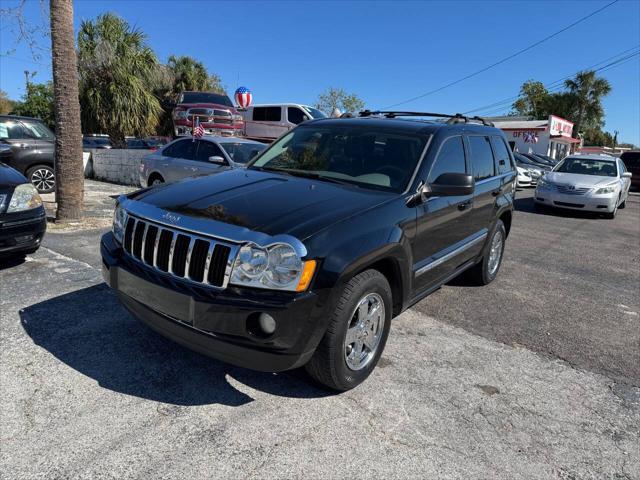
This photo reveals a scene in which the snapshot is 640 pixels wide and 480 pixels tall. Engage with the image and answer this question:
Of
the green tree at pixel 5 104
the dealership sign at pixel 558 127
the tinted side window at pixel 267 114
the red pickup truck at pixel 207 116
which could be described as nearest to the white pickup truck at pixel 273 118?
the tinted side window at pixel 267 114

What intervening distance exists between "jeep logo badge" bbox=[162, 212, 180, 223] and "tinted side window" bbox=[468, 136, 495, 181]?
292 centimetres

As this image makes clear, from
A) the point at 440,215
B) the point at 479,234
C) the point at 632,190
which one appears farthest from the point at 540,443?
the point at 632,190

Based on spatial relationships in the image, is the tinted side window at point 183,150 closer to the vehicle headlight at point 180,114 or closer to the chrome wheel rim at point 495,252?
the vehicle headlight at point 180,114

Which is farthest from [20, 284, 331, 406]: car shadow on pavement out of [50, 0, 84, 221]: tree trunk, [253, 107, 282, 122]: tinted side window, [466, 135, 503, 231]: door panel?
[253, 107, 282, 122]: tinted side window

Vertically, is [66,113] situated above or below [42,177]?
above

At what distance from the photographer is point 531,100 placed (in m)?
63.7

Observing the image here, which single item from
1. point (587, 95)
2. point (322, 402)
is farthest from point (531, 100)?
point (322, 402)

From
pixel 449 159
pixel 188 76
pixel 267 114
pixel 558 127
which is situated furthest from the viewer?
pixel 558 127

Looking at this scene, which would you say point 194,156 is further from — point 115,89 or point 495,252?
point 115,89

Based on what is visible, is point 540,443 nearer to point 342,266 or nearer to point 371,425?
point 371,425

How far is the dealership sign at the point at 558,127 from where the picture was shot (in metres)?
35.5

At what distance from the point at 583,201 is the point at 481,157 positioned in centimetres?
840

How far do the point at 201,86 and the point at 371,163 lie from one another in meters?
27.5

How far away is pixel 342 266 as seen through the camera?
8.48 feet
